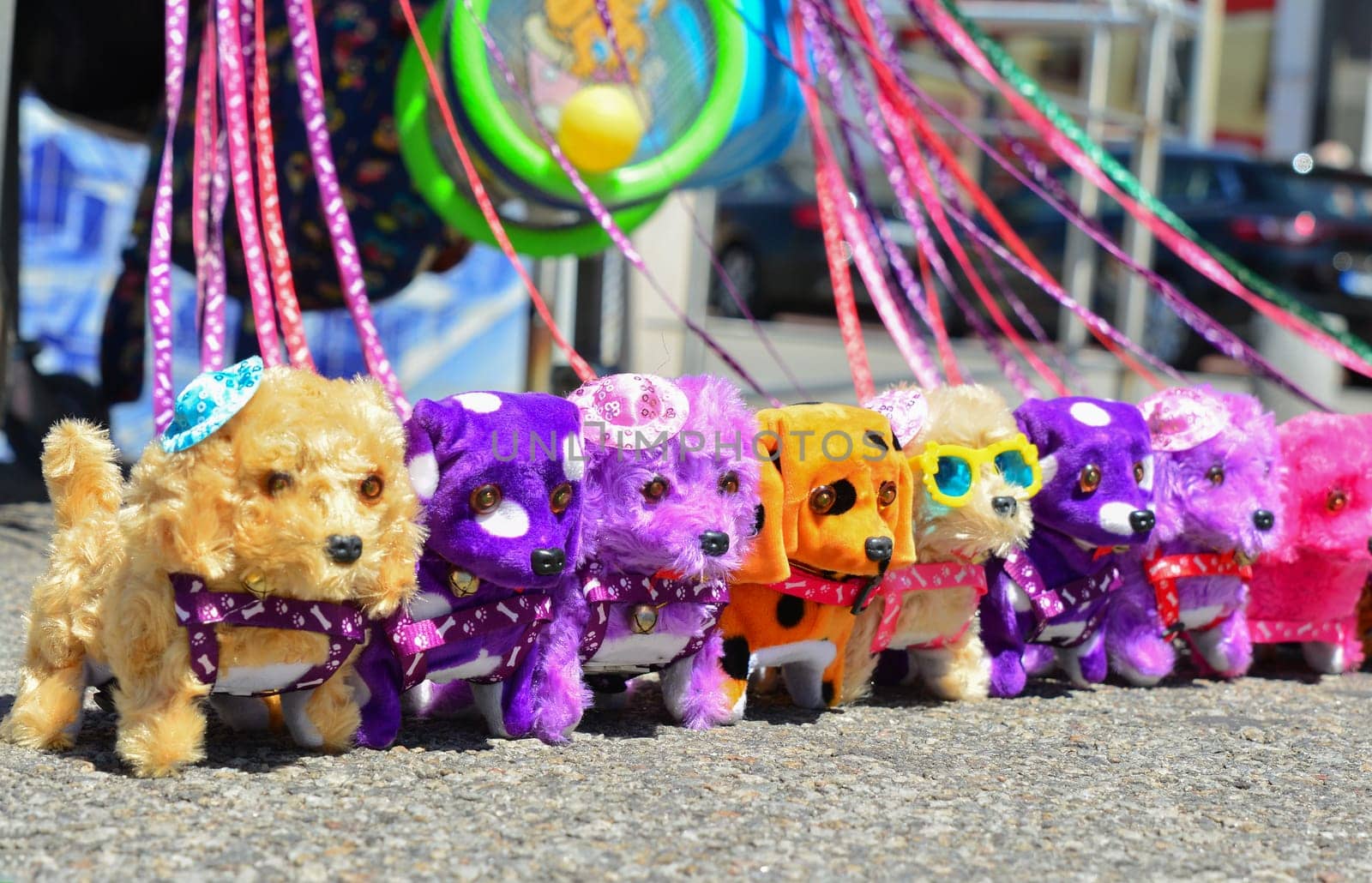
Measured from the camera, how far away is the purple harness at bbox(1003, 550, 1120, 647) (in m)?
3.44

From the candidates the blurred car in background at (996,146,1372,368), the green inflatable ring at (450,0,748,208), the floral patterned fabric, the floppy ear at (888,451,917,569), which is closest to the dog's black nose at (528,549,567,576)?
the floppy ear at (888,451,917,569)

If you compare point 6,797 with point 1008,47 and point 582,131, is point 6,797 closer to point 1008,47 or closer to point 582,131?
point 582,131

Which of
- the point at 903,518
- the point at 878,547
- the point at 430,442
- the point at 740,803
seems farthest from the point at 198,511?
the point at 903,518

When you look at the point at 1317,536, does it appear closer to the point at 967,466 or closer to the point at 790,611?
the point at 967,466

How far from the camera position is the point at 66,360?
22.0 feet

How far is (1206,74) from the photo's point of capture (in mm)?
14992

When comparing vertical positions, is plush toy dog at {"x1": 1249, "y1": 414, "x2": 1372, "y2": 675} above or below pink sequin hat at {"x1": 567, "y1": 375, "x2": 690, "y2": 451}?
below

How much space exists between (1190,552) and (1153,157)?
13.6ft

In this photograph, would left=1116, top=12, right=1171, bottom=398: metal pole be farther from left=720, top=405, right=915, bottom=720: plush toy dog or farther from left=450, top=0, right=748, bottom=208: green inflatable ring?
left=720, top=405, right=915, bottom=720: plush toy dog

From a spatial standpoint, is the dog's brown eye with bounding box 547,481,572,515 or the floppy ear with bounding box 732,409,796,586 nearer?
the dog's brown eye with bounding box 547,481,572,515

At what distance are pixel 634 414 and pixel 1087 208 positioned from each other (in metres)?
5.49

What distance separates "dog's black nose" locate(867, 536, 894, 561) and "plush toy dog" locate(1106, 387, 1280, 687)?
0.82 metres

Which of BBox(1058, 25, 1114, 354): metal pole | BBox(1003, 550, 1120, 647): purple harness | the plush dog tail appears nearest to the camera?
the plush dog tail

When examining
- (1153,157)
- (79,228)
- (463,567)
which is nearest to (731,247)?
(1153,157)
